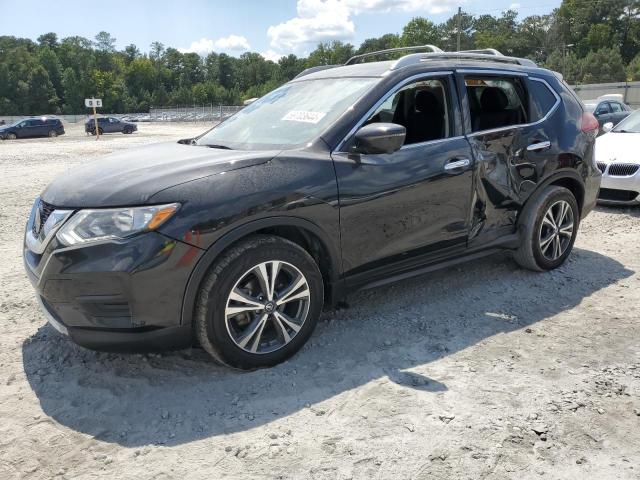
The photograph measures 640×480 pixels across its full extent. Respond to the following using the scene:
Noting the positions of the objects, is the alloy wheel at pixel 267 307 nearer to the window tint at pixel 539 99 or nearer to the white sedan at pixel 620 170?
the window tint at pixel 539 99

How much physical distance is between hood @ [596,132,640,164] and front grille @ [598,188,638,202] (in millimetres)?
399

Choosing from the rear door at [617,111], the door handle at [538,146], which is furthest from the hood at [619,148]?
the rear door at [617,111]

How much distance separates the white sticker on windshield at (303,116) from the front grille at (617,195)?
5472 millimetres

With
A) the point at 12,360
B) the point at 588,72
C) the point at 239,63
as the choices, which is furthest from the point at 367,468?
the point at 239,63

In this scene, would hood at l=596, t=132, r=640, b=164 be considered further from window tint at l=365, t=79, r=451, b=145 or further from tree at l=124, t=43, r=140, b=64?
tree at l=124, t=43, r=140, b=64

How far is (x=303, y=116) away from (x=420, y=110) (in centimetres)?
108

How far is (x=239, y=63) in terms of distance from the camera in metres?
150

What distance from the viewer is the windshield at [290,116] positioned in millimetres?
3678

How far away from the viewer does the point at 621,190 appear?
24.6 ft

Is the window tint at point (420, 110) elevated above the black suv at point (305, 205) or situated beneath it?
elevated above

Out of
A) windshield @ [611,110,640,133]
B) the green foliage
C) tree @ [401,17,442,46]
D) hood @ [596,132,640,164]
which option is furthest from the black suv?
tree @ [401,17,442,46]

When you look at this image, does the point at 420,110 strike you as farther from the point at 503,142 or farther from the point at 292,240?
the point at 292,240

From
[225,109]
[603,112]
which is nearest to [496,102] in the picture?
[603,112]

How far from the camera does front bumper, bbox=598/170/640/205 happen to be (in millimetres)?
7344
